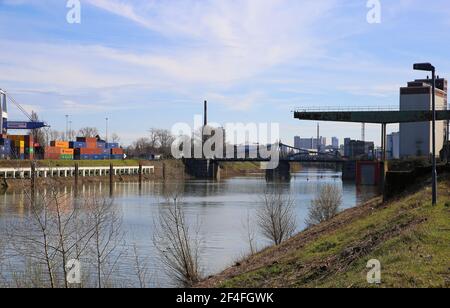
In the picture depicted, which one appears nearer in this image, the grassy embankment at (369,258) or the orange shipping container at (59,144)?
the grassy embankment at (369,258)

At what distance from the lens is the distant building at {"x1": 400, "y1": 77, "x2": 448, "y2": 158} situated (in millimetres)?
143500

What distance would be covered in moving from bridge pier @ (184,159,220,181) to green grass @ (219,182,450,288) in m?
129

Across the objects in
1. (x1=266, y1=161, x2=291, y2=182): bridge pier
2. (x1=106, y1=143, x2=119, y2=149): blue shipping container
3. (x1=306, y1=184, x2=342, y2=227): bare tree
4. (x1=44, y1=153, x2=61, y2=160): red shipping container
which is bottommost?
(x1=266, y1=161, x2=291, y2=182): bridge pier

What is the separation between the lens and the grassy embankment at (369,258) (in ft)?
40.4

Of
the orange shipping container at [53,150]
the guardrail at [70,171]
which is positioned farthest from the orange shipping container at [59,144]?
the guardrail at [70,171]

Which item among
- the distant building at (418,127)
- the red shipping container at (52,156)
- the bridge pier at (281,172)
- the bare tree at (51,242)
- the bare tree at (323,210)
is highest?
the distant building at (418,127)

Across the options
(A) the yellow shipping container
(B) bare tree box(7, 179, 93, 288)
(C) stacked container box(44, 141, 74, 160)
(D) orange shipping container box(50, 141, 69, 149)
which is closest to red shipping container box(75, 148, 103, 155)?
(A) the yellow shipping container

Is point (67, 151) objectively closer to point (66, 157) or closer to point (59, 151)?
point (66, 157)

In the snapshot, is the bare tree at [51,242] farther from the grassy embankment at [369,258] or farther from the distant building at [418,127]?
the distant building at [418,127]

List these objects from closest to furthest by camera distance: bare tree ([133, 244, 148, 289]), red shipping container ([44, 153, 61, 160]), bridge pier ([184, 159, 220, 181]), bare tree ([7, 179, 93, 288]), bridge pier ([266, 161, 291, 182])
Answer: bare tree ([7, 179, 93, 288]) → bare tree ([133, 244, 148, 289]) → red shipping container ([44, 153, 61, 160]) → bridge pier ([266, 161, 291, 182]) → bridge pier ([184, 159, 220, 181])

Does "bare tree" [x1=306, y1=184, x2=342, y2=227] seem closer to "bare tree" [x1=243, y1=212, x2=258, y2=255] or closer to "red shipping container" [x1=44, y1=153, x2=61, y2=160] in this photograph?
"bare tree" [x1=243, y1=212, x2=258, y2=255]

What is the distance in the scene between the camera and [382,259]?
14.1 m

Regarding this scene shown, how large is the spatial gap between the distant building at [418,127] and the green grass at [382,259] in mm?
123759

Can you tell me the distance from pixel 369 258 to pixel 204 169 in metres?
139
